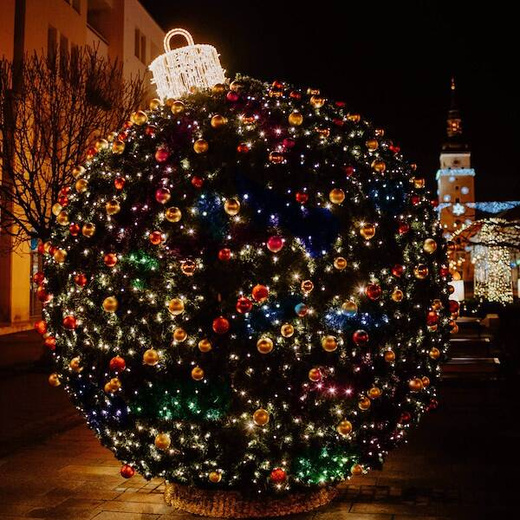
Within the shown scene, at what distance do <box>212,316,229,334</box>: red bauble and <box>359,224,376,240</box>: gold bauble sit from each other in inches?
47.9

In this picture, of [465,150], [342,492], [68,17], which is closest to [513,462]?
[342,492]

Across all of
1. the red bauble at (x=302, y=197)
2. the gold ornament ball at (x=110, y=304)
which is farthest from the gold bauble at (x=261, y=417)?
the red bauble at (x=302, y=197)

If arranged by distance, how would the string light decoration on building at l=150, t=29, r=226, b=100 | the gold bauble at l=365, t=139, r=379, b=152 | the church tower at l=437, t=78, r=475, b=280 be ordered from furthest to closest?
the church tower at l=437, t=78, r=475, b=280
the string light decoration on building at l=150, t=29, r=226, b=100
the gold bauble at l=365, t=139, r=379, b=152

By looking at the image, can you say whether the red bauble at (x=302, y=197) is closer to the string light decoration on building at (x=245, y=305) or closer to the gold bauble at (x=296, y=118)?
the string light decoration on building at (x=245, y=305)

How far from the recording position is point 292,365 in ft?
16.8

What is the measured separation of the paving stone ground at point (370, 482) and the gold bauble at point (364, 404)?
115 centimetres

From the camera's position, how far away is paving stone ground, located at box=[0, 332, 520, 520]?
19.9ft

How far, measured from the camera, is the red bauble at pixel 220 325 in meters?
5.00

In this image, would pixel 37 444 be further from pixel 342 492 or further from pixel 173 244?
pixel 173 244

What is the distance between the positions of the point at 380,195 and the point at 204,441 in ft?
7.69

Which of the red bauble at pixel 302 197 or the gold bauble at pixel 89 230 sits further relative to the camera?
the gold bauble at pixel 89 230

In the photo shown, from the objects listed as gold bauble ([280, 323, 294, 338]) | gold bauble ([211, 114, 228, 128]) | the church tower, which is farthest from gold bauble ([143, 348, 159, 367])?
the church tower

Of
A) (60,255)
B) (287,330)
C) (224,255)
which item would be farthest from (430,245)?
(60,255)

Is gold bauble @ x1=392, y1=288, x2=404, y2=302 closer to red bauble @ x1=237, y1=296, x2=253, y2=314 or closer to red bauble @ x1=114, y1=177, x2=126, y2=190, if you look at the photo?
red bauble @ x1=237, y1=296, x2=253, y2=314
